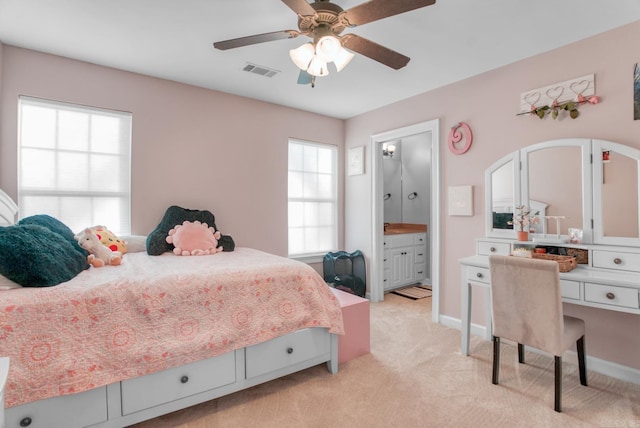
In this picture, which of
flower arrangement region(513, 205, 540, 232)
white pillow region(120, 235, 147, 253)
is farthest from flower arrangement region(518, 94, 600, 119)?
white pillow region(120, 235, 147, 253)

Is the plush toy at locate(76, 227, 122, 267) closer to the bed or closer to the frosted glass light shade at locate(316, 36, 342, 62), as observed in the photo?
the bed

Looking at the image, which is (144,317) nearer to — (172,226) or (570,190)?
(172,226)

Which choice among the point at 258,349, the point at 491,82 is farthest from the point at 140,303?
the point at 491,82

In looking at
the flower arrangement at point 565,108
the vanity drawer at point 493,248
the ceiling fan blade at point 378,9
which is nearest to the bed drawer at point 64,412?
the ceiling fan blade at point 378,9

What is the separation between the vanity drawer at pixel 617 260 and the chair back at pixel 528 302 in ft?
2.21

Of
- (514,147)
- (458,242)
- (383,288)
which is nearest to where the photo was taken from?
(514,147)

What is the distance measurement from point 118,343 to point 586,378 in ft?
9.58

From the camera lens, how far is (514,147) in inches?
112

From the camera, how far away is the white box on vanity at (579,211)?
6.93 feet

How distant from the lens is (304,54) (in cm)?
184

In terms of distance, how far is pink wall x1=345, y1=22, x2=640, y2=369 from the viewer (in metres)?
2.29

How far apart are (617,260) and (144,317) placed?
9.85 ft

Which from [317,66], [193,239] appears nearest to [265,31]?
[317,66]

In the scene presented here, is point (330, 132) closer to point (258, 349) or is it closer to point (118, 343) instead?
point (258, 349)
